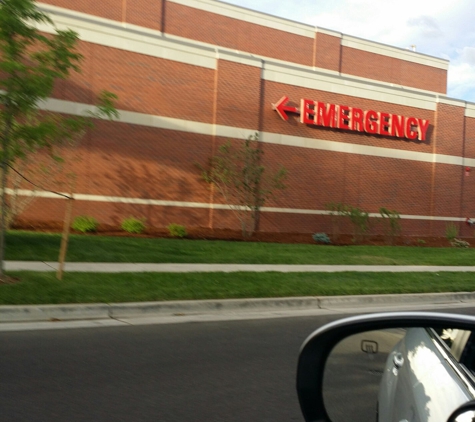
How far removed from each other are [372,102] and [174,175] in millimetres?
11758

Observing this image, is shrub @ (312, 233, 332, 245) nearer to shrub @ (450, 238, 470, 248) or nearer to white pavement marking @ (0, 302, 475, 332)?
shrub @ (450, 238, 470, 248)

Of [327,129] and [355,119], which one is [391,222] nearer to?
[327,129]

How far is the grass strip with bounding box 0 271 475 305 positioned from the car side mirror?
7872 mm

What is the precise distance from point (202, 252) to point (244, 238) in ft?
17.6

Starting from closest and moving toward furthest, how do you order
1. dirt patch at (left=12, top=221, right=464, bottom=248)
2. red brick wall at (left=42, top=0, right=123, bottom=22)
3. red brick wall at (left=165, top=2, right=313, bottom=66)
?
dirt patch at (left=12, top=221, right=464, bottom=248) < red brick wall at (left=42, top=0, right=123, bottom=22) < red brick wall at (left=165, top=2, right=313, bottom=66)

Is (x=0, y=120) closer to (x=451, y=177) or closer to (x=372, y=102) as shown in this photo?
(x=372, y=102)

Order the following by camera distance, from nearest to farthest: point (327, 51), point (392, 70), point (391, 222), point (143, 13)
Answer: point (391, 222), point (143, 13), point (327, 51), point (392, 70)

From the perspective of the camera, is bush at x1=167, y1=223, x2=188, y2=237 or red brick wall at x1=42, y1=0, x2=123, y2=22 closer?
bush at x1=167, y1=223, x2=188, y2=237

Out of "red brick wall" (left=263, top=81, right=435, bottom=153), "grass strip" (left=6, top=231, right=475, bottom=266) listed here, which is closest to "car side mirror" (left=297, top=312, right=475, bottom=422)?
"grass strip" (left=6, top=231, right=475, bottom=266)

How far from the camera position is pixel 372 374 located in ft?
9.48

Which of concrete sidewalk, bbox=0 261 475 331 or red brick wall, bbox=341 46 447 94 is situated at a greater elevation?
red brick wall, bbox=341 46 447 94

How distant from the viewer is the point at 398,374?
2648mm

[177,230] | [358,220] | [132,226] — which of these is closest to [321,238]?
[358,220]

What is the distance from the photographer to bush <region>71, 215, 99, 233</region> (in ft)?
68.2
